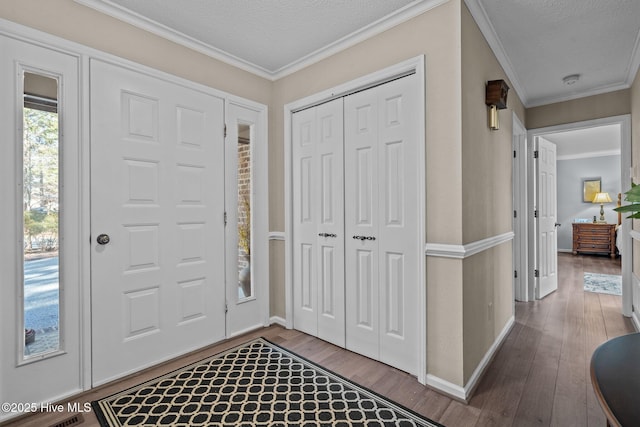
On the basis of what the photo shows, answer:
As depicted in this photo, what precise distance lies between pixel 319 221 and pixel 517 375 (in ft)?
6.00

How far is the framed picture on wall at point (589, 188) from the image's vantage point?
767 cm

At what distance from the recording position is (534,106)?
396cm

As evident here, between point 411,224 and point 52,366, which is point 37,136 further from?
point 411,224

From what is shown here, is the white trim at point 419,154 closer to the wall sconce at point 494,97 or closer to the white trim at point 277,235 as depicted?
the white trim at point 277,235

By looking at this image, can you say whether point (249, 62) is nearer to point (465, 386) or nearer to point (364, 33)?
point (364, 33)

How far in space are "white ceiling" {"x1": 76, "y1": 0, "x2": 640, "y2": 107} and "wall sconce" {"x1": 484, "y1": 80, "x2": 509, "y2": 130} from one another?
40cm

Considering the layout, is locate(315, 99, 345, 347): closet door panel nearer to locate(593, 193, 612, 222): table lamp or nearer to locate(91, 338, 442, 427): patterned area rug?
locate(91, 338, 442, 427): patterned area rug

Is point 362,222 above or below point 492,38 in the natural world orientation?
below

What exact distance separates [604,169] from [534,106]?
5493 millimetres

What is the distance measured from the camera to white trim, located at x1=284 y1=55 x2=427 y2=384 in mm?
2104

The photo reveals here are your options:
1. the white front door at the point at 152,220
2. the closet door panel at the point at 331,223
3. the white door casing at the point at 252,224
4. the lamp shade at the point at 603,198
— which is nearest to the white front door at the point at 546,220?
the closet door panel at the point at 331,223

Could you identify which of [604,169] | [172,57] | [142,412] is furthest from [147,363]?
[604,169]

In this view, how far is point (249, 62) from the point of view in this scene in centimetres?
293

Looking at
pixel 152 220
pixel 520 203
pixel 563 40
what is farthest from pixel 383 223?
pixel 520 203
